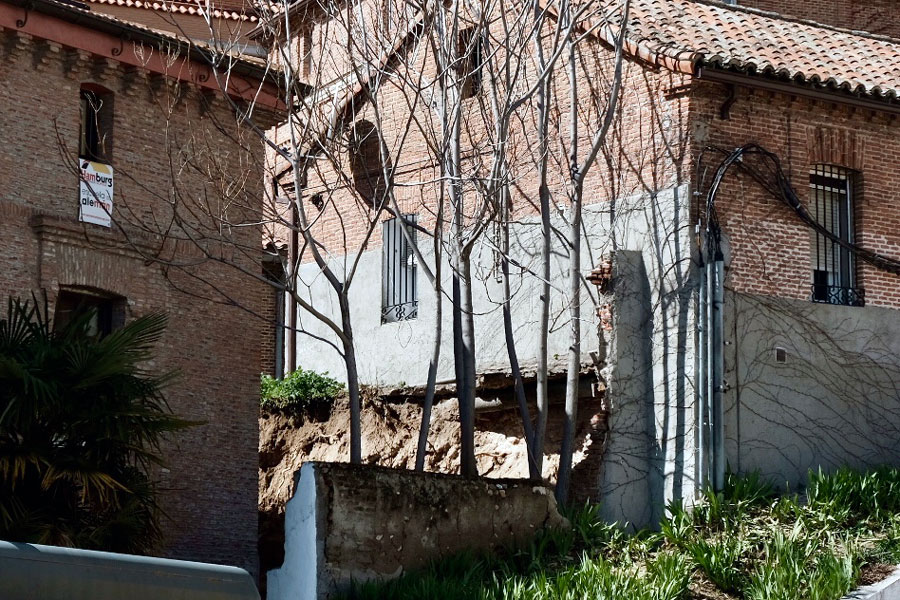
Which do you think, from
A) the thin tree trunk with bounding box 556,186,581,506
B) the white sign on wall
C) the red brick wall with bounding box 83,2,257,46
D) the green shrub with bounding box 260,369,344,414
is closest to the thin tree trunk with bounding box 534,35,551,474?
the thin tree trunk with bounding box 556,186,581,506

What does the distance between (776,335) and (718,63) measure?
11.7 ft

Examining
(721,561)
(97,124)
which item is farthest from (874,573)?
(97,124)

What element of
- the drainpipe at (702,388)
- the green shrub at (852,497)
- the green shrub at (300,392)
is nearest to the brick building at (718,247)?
the drainpipe at (702,388)

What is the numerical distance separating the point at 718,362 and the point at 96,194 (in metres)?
8.21

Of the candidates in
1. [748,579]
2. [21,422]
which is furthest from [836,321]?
[21,422]

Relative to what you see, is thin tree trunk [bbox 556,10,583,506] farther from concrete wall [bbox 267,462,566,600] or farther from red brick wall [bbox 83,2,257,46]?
red brick wall [bbox 83,2,257,46]

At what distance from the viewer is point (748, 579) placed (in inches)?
578

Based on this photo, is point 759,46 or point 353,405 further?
point 759,46

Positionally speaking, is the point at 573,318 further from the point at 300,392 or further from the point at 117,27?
the point at 117,27

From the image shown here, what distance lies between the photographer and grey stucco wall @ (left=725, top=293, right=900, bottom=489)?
17750mm

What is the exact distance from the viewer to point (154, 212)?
18844mm

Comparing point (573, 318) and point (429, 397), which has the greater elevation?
point (573, 318)

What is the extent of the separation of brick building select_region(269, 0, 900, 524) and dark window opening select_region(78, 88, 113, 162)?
273 cm

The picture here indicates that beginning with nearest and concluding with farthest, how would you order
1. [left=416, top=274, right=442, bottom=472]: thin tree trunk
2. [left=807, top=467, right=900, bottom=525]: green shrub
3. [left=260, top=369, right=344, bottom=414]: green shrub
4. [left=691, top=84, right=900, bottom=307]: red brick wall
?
[left=807, top=467, right=900, bottom=525]: green shrub
[left=416, top=274, right=442, bottom=472]: thin tree trunk
[left=691, top=84, right=900, bottom=307]: red brick wall
[left=260, top=369, right=344, bottom=414]: green shrub
